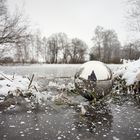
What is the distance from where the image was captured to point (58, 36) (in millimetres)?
91688

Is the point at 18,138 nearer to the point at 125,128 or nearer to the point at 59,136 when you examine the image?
the point at 59,136

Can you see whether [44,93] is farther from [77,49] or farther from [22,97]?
[77,49]

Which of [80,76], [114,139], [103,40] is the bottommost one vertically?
[114,139]

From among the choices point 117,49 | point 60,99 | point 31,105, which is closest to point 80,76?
point 60,99

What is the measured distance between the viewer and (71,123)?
706cm

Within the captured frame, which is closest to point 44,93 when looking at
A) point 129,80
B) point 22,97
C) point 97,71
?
point 22,97

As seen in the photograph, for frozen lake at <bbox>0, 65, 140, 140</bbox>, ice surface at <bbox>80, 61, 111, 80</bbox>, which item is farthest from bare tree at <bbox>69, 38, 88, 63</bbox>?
frozen lake at <bbox>0, 65, 140, 140</bbox>

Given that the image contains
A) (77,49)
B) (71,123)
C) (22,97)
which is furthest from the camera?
(77,49)

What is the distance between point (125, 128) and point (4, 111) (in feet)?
14.4

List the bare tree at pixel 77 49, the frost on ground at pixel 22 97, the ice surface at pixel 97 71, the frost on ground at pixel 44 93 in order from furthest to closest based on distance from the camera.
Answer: the bare tree at pixel 77 49, the frost on ground at pixel 44 93, the ice surface at pixel 97 71, the frost on ground at pixel 22 97

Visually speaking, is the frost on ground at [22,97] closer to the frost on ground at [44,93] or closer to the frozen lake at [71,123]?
the frost on ground at [44,93]

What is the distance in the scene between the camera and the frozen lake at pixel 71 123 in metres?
6.02

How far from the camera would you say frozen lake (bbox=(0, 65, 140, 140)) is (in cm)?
602

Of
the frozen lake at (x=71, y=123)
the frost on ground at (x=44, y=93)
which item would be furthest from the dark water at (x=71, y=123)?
the frost on ground at (x=44, y=93)
